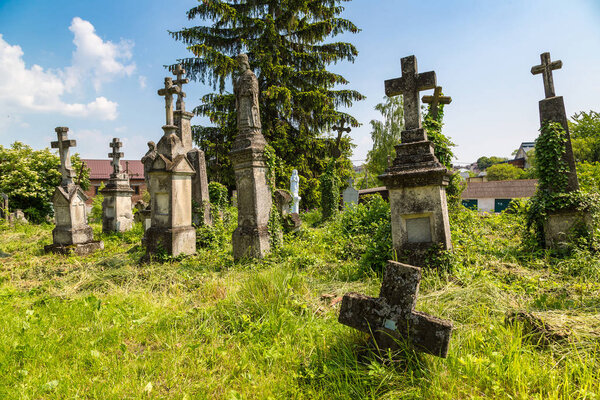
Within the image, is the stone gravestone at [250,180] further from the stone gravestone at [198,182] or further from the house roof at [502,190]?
the house roof at [502,190]

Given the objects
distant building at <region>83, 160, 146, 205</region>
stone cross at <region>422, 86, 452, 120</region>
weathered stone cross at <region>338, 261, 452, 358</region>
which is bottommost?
weathered stone cross at <region>338, 261, 452, 358</region>

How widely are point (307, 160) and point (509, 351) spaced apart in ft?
52.6

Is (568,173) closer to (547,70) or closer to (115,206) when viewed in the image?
(547,70)

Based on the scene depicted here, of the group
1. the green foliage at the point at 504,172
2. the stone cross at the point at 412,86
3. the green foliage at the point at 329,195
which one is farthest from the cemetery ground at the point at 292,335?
the green foliage at the point at 504,172

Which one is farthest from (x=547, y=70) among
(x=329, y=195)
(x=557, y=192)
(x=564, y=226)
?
(x=329, y=195)

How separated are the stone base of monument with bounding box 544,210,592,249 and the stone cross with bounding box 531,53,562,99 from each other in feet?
7.27

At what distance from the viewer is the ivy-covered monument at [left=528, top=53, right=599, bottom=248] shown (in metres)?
5.45

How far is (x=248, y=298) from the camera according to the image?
3.37 meters

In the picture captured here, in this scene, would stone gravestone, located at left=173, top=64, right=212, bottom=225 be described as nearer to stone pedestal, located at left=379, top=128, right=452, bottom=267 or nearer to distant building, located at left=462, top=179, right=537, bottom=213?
stone pedestal, located at left=379, top=128, right=452, bottom=267

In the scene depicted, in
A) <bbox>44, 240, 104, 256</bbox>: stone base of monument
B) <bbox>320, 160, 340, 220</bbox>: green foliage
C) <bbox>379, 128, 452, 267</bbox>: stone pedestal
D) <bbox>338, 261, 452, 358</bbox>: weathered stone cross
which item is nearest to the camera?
<bbox>338, 261, 452, 358</bbox>: weathered stone cross

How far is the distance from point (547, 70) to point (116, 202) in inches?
508

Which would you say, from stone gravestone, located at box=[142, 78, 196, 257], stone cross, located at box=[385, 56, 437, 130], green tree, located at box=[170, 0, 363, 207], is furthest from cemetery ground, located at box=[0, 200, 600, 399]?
green tree, located at box=[170, 0, 363, 207]

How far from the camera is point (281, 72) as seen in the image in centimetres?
1645

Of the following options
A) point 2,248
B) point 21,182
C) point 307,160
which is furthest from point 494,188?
point 21,182
